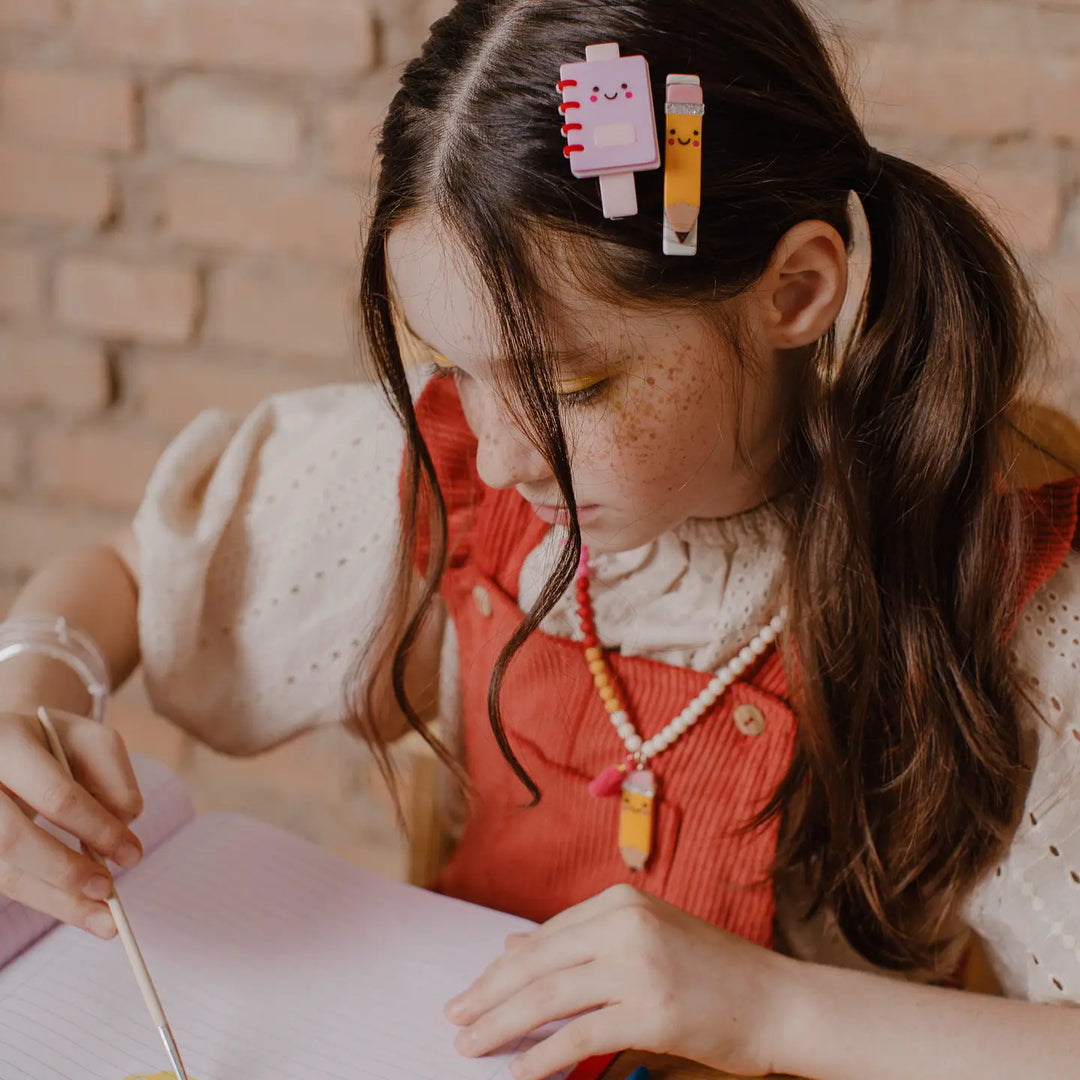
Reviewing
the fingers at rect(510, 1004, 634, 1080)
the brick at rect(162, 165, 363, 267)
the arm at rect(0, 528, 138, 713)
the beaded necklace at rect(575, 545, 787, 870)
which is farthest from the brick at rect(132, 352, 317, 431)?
the fingers at rect(510, 1004, 634, 1080)

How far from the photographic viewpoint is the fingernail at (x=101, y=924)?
1.65 ft

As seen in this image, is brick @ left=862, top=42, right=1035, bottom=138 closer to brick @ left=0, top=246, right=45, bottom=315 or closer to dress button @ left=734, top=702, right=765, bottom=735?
dress button @ left=734, top=702, right=765, bottom=735

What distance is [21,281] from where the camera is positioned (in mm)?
1123

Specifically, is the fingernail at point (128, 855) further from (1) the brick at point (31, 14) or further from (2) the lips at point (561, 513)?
(1) the brick at point (31, 14)

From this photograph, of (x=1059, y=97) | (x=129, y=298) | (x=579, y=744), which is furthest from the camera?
(x=129, y=298)

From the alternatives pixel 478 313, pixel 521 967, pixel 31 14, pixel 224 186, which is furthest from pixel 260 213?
pixel 521 967

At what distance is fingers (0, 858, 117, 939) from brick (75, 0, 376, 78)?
2.30 ft

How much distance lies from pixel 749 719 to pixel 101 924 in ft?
1.09

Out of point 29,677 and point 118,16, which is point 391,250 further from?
point 118,16

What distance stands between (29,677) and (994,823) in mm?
511

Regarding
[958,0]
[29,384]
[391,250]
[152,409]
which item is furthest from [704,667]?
[29,384]

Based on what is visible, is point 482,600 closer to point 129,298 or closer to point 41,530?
point 129,298

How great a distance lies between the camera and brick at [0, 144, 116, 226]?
106cm

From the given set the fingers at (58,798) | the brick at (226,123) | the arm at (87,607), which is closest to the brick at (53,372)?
the brick at (226,123)
